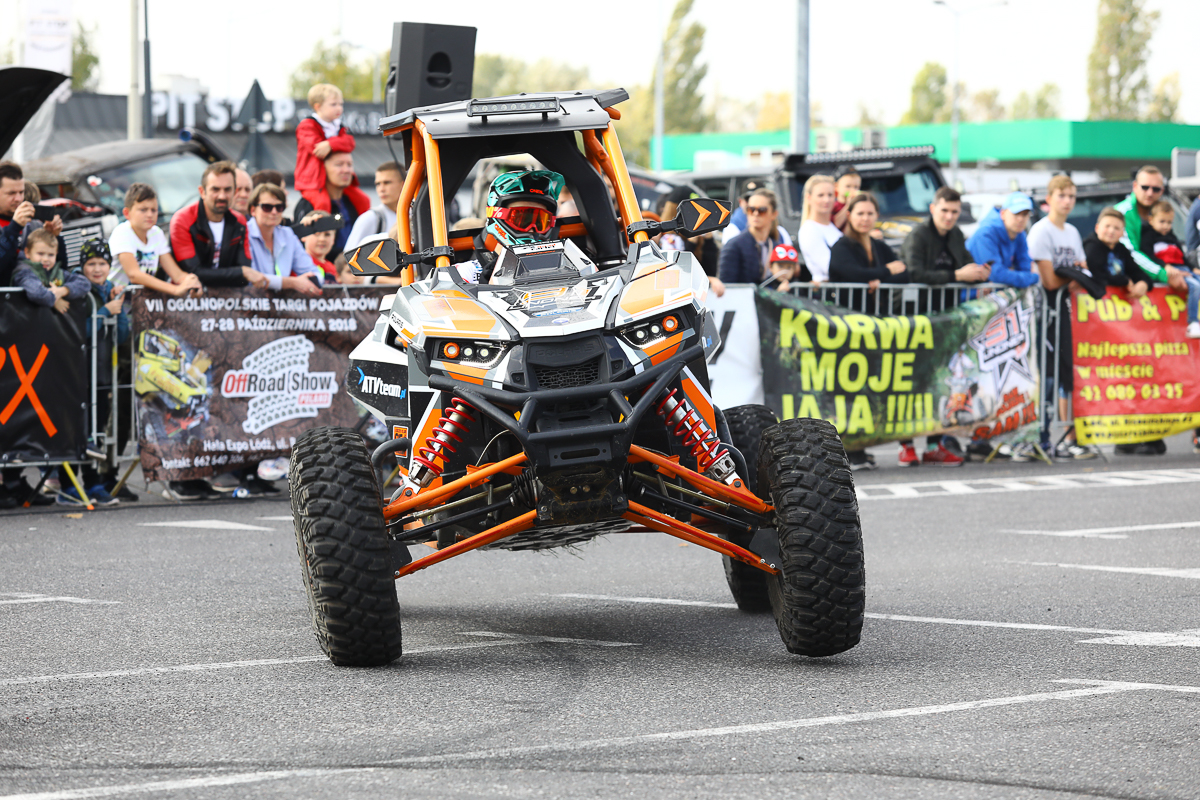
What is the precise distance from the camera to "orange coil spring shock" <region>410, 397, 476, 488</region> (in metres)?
5.96

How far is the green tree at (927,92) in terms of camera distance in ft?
403

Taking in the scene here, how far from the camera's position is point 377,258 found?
Answer: 21.0ft

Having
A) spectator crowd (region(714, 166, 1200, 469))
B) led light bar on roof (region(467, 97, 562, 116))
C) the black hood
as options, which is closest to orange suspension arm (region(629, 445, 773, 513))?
led light bar on roof (region(467, 97, 562, 116))

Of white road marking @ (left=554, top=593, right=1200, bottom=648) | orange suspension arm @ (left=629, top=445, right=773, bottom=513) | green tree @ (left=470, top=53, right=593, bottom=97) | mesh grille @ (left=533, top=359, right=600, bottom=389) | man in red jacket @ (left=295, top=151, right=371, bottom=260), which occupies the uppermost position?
green tree @ (left=470, top=53, right=593, bottom=97)

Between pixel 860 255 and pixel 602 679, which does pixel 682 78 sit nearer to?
pixel 860 255

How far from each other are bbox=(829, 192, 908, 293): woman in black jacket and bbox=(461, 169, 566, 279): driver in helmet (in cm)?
651

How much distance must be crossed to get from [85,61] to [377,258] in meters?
77.7

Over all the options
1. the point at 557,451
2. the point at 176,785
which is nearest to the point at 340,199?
the point at 557,451

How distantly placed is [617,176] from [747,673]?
2.19 m

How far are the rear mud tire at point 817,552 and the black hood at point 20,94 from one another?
321 cm

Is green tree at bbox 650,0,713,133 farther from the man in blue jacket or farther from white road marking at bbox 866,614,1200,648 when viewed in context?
white road marking at bbox 866,614,1200,648

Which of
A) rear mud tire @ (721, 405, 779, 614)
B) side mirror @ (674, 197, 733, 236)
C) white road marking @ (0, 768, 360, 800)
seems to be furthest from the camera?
rear mud tire @ (721, 405, 779, 614)

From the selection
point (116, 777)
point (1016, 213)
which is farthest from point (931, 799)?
point (1016, 213)

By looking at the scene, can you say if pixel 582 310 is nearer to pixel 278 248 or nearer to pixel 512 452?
pixel 512 452
